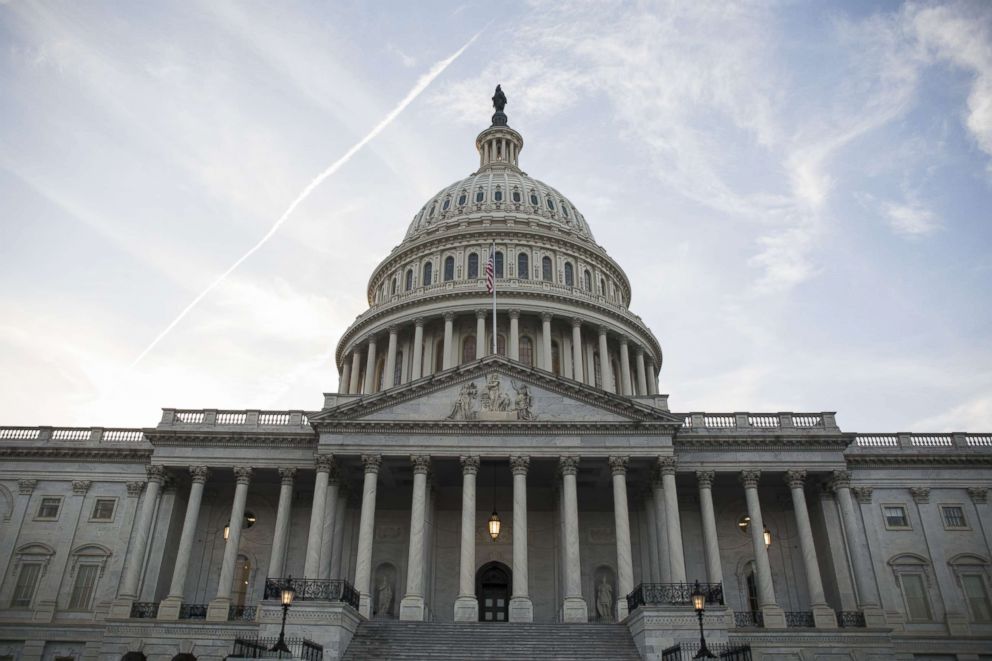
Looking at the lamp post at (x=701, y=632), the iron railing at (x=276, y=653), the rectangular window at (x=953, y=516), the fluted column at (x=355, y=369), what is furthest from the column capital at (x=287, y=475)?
the rectangular window at (x=953, y=516)

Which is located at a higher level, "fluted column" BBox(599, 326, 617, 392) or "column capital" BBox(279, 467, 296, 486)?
"fluted column" BBox(599, 326, 617, 392)

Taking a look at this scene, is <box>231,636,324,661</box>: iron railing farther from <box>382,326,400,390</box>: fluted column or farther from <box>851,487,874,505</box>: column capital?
<box>851,487,874,505</box>: column capital

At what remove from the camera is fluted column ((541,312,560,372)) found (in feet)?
181

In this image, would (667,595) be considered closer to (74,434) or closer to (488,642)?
(488,642)

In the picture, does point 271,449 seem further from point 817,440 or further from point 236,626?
point 817,440

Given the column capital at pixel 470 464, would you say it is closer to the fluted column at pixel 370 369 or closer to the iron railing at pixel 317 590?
the iron railing at pixel 317 590

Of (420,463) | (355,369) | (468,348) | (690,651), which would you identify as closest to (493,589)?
(420,463)

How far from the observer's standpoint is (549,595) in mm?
42094

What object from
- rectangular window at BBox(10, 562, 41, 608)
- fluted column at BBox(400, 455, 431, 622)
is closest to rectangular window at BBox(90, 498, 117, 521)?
rectangular window at BBox(10, 562, 41, 608)

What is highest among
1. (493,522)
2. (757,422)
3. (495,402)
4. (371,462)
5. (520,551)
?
(757,422)

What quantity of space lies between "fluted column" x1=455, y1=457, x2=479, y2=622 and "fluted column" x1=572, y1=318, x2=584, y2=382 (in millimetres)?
19089

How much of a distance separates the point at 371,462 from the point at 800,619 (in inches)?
876

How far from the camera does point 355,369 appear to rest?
2400 inches

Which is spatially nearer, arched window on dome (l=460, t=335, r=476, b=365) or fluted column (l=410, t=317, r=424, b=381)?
fluted column (l=410, t=317, r=424, b=381)
